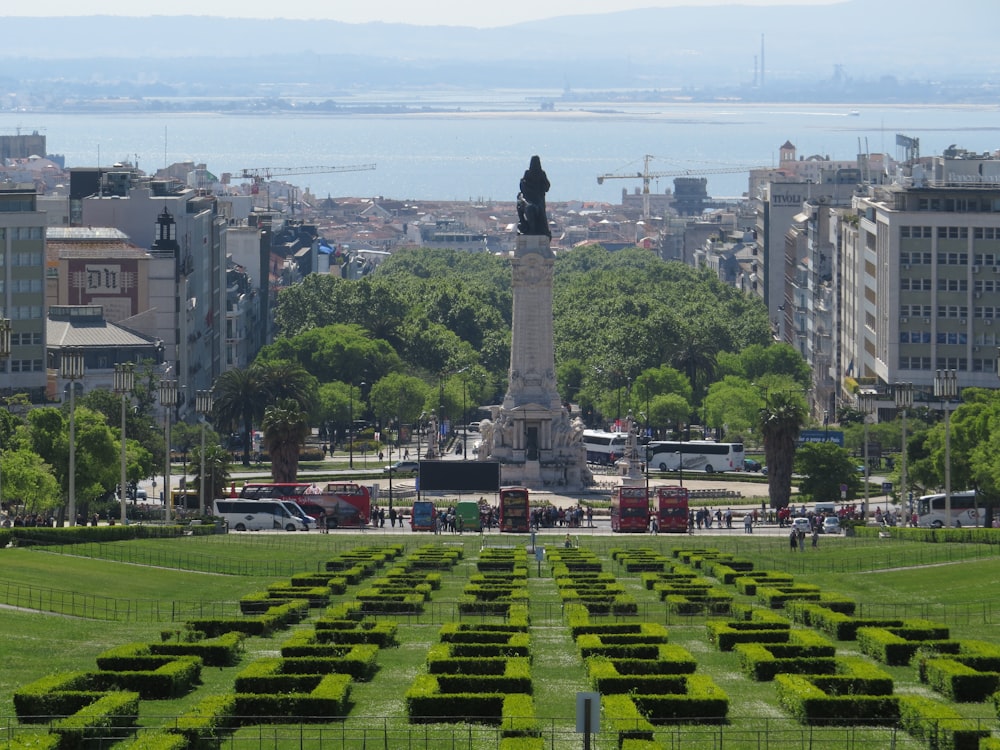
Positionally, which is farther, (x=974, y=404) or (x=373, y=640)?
(x=974, y=404)

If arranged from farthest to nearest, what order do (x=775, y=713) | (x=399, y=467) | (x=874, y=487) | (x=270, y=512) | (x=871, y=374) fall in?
(x=871, y=374)
(x=399, y=467)
(x=874, y=487)
(x=270, y=512)
(x=775, y=713)

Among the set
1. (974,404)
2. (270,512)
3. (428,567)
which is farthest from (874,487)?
(428,567)

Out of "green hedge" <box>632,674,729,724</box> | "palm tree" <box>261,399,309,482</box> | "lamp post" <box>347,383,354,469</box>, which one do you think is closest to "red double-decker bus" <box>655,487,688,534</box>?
"palm tree" <box>261,399,309,482</box>

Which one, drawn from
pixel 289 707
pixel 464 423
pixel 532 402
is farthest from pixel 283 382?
pixel 289 707

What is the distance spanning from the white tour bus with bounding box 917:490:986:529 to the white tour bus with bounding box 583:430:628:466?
45.3 m

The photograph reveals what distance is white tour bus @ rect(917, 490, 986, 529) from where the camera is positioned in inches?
4193

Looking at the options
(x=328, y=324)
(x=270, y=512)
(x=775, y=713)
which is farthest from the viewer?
(x=328, y=324)

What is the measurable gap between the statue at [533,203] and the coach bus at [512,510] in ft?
130

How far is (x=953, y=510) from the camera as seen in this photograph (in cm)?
10844

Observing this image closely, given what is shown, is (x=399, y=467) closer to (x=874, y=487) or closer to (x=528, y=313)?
(x=528, y=313)

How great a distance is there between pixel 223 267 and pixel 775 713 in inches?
5743

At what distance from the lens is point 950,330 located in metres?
146

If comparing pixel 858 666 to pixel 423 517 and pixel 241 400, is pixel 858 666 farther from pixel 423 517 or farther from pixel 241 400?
pixel 241 400

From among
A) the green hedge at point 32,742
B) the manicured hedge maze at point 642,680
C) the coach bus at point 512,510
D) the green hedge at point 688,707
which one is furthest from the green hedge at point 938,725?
the coach bus at point 512,510
